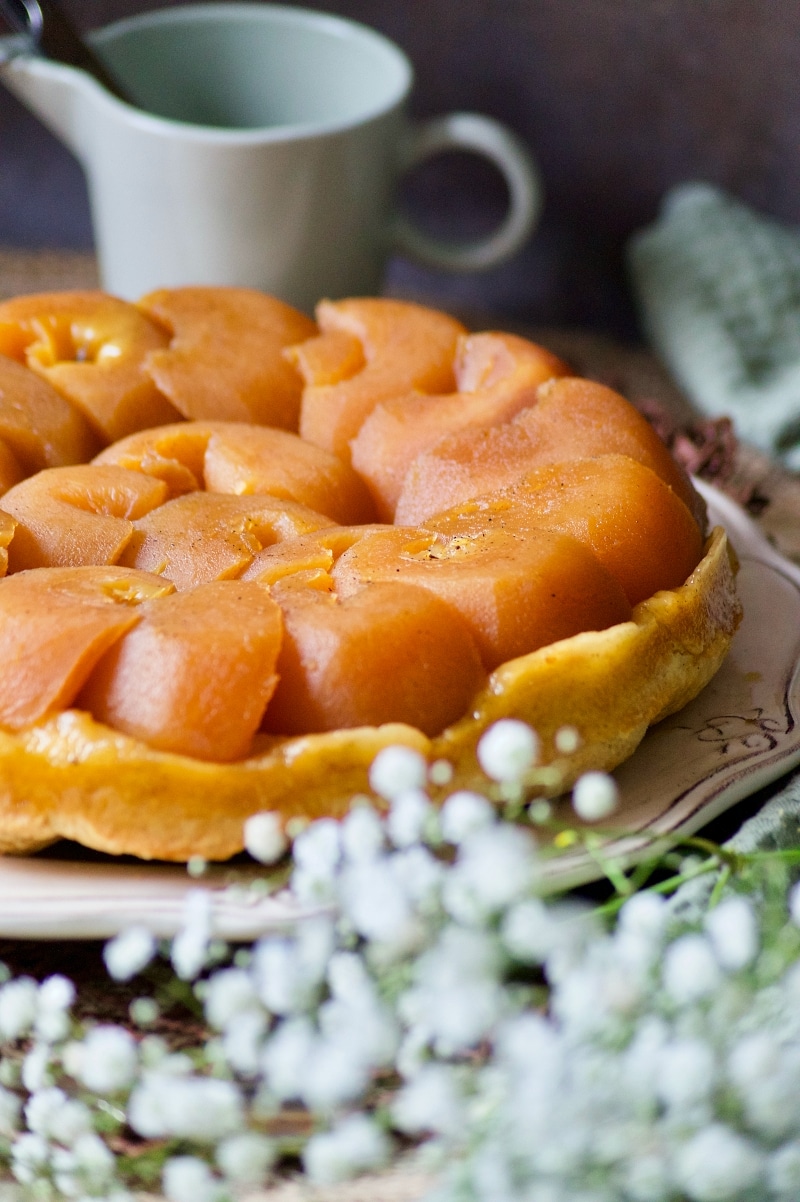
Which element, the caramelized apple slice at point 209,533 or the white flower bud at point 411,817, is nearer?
the white flower bud at point 411,817

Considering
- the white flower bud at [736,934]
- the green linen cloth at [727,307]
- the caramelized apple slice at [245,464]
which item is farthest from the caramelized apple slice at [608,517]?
the green linen cloth at [727,307]

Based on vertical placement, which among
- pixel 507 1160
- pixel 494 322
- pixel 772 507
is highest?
pixel 507 1160

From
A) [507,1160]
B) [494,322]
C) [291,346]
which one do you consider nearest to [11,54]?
[291,346]

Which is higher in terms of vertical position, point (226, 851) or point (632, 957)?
point (632, 957)

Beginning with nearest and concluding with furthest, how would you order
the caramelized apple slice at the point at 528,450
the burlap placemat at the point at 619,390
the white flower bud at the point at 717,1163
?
the white flower bud at the point at 717,1163 → the burlap placemat at the point at 619,390 → the caramelized apple slice at the point at 528,450

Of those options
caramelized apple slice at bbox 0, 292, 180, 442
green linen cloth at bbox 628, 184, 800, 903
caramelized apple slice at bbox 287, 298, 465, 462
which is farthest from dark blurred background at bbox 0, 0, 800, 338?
caramelized apple slice at bbox 0, 292, 180, 442

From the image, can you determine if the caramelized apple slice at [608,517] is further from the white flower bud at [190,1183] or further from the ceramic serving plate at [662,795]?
the white flower bud at [190,1183]

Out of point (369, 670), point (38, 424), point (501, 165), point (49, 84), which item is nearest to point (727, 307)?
point (501, 165)

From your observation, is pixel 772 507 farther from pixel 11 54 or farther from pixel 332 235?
pixel 11 54
